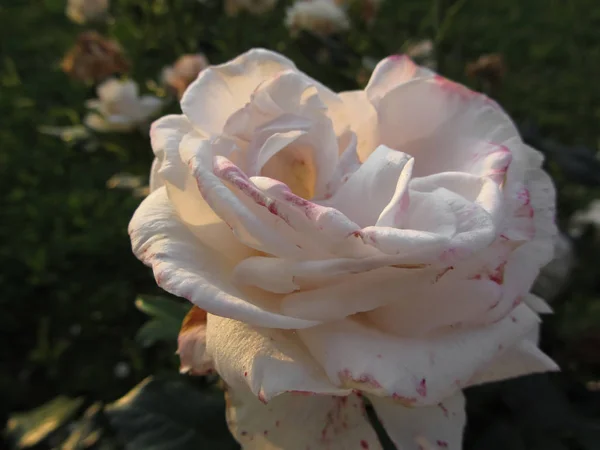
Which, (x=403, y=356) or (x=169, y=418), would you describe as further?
(x=169, y=418)

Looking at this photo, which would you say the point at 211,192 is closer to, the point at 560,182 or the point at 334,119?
the point at 334,119

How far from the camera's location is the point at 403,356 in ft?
1.14

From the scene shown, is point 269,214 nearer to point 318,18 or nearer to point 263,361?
point 263,361

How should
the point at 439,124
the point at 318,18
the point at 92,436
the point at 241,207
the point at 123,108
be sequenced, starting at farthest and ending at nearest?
the point at 318,18 < the point at 123,108 < the point at 92,436 < the point at 439,124 < the point at 241,207

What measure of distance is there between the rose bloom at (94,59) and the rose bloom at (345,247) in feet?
2.31

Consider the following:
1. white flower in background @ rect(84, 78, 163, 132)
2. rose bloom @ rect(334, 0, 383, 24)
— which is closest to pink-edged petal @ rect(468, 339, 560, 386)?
white flower in background @ rect(84, 78, 163, 132)

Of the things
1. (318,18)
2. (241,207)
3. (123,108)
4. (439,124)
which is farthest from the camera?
(318,18)

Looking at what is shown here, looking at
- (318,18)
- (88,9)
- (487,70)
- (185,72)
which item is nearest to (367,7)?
(318,18)

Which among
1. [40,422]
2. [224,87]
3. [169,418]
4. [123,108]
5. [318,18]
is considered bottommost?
[40,422]

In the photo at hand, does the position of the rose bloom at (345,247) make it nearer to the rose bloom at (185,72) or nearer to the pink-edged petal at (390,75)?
the pink-edged petal at (390,75)

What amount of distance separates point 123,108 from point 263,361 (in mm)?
698

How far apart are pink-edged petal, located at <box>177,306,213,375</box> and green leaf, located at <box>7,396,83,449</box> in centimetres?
57

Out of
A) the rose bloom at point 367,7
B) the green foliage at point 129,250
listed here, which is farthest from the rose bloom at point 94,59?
the rose bloom at point 367,7

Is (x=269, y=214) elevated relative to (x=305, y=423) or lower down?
elevated
